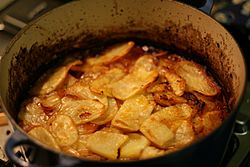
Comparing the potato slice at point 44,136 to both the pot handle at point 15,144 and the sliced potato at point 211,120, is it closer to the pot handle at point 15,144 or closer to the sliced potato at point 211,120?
the pot handle at point 15,144

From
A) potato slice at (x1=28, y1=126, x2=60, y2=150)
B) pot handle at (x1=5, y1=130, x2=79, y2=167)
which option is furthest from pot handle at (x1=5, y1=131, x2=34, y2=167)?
potato slice at (x1=28, y1=126, x2=60, y2=150)

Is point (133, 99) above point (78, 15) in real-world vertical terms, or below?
below

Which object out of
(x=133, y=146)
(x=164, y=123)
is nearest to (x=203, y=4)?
(x=164, y=123)

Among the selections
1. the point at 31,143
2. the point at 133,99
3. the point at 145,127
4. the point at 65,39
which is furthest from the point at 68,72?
the point at 31,143

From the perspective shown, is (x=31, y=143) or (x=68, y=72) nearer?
(x=31, y=143)

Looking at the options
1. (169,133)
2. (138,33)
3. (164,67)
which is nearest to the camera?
(169,133)

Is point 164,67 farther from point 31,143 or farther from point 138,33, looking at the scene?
point 31,143

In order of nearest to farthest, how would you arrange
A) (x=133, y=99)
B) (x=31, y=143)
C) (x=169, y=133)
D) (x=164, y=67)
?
(x=31, y=143)
(x=169, y=133)
(x=133, y=99)
(x=164, y=67)
